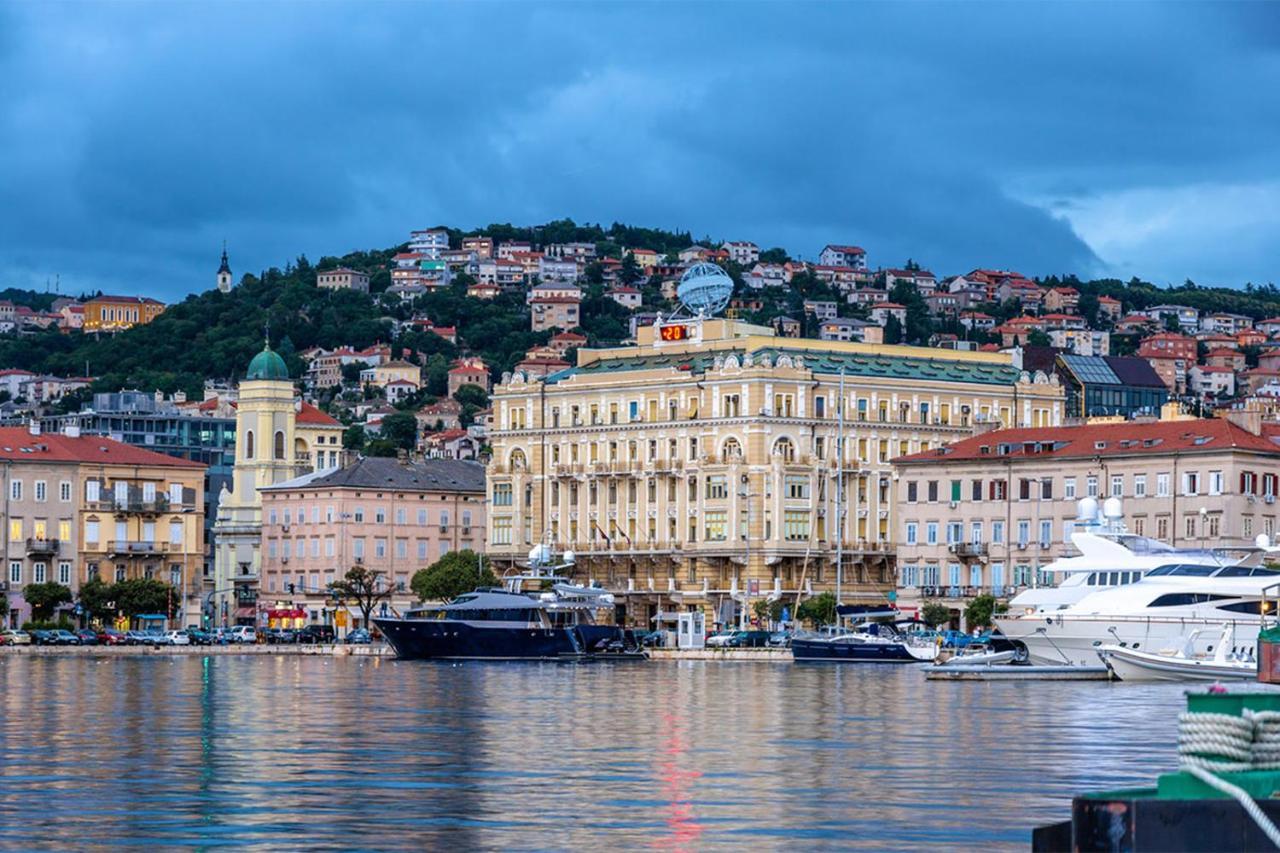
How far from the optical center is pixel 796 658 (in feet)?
372

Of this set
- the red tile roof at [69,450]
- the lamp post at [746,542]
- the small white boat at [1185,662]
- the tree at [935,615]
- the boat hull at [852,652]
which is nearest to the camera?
the small white boat at [1185,662]

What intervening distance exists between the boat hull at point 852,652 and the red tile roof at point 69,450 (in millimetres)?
58565

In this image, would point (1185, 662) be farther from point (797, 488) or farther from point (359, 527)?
point (359, 527)

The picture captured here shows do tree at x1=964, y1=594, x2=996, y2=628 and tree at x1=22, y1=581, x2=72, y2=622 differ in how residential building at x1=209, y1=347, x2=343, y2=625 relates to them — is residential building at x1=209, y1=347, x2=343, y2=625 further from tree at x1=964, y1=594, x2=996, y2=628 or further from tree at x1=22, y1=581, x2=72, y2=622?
tree at x1=964, y1=594, x2=996, y2=628

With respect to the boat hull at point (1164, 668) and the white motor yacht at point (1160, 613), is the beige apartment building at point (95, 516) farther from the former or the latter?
the boat hull at point (1164, 668)

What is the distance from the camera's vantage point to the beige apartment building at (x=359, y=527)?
168625mm

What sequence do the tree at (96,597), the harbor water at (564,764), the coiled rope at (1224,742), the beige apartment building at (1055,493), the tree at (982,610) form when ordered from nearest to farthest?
1. the coiled rope at (1224,742)
2. the harbor water at (564,764)
3. the beige apartment building at (1055,493)
4. the tree at (982,610)
5. the tree at (96,597)

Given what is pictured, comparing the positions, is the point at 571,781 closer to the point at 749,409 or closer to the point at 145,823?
the point at 145,823

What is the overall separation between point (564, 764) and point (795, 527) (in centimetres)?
10308

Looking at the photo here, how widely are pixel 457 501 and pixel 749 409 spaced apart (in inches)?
1309

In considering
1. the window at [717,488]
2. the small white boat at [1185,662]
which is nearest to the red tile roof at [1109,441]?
the window at [717,488]

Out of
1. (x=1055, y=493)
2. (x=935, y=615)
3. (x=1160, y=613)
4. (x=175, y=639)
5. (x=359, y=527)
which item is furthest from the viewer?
(x=359, y=527)

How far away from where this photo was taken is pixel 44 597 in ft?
494

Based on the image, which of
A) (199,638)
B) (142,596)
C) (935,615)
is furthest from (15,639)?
(935,615)
